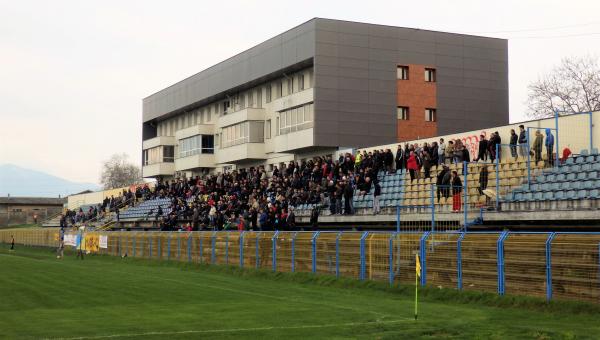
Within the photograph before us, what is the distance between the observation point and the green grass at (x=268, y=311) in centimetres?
1714

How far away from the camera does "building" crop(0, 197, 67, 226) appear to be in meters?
123

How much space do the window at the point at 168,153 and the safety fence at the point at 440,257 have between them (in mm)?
45857

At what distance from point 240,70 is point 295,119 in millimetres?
10519

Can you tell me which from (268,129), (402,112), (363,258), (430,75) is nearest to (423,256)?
(363,258)

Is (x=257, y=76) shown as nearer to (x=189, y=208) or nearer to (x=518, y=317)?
(x=189, y=208)

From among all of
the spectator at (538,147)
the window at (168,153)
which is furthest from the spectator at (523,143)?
the window at (168,153)

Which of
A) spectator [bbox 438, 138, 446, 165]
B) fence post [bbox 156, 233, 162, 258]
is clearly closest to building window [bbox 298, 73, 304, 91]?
fence post [bbox 156, 233, 162, 258]

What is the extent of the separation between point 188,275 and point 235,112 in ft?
116

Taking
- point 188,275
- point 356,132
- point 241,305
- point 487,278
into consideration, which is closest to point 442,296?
point 487,278

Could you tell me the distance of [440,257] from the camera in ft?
85.2

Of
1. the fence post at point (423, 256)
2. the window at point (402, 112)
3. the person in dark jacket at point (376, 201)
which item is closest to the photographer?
the fence post at point (423, 256)

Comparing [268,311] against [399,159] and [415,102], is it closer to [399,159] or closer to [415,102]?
[399,159]

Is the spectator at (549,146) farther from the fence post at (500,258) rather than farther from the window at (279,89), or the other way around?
the window at (279,89)

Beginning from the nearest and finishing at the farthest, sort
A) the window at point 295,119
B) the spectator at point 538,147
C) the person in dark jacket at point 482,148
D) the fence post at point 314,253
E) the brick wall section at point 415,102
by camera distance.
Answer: the spectator at point 538,147 < the fence post at point 314,253 < the person in dark jacket at point 482,148 < the window at point 295,119 < the brick wall section at point 415,102
